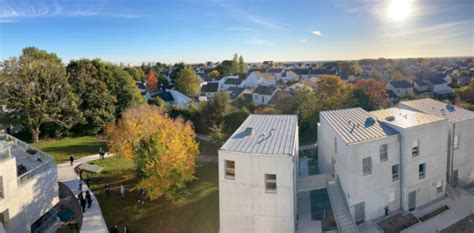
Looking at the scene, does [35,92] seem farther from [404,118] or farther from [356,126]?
[404,118]

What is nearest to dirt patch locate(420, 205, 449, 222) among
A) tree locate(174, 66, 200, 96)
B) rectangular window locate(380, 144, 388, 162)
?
rectangular window locate(380, 144, 388, 162)

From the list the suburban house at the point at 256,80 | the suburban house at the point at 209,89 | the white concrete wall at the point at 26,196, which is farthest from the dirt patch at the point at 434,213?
the suburban house at the point at 256,80

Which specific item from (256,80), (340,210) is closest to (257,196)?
(340,210)

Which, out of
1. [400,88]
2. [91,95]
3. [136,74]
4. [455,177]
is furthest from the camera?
[136,74]

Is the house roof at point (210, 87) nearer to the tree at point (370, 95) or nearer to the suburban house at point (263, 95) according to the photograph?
the suburban house at point (263, 95)

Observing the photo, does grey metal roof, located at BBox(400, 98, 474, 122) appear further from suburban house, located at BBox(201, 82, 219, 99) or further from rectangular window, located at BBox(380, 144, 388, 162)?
suburban house, located at BBox(201, 82, 219, 99)
